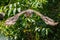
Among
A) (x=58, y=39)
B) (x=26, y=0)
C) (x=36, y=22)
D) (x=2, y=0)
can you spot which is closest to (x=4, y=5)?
(x=2, y=0)

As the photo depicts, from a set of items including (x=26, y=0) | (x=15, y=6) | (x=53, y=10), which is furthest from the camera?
(x=53, y=10)

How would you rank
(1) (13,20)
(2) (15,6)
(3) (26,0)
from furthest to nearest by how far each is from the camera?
(3) (26,0) → (2) (15,6) → (1) (13,20)

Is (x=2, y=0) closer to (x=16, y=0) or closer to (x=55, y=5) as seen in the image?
(x=16, y=0)

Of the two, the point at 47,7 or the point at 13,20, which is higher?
the point at 13,20

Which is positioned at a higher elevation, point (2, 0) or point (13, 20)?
point (13, 20)

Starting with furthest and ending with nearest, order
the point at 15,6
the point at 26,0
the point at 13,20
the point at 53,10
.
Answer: the point at 53,10 → the point at 26,0 → the point at 15,6 → the point at 13,20

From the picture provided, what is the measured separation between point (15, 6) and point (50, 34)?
0.72 metres

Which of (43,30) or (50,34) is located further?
(50,34)

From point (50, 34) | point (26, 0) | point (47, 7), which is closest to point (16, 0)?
point (26, 0)

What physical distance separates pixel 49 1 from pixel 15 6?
28.9 inches

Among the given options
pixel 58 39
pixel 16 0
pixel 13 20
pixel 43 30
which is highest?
pixel 13 20

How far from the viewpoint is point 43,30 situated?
126 inches

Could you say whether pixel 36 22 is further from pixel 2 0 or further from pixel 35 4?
pixel 2 0

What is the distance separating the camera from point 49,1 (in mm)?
3678
